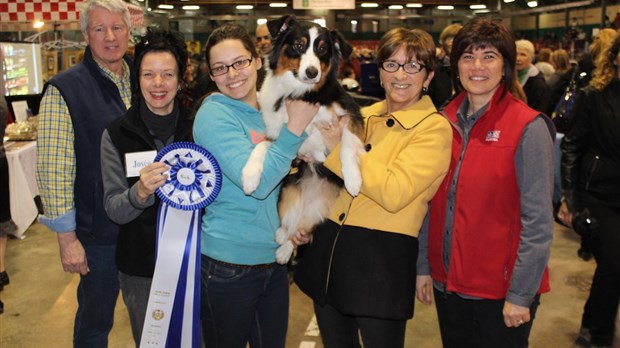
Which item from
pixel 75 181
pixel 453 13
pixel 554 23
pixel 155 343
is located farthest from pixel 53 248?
pixel 554 23

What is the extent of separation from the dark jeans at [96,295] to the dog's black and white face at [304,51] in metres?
1.05

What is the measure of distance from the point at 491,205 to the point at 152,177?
3.82ft

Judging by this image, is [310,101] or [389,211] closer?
[389,211]

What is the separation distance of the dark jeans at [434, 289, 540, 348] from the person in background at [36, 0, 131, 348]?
1.38 meters

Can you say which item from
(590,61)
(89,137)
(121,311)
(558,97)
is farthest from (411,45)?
(558,97)

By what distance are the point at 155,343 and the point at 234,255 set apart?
1.69ft

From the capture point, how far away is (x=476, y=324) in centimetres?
206

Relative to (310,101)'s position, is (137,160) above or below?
below

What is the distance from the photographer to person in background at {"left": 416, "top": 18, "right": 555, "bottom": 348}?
1830mm

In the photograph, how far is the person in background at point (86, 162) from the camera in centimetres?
220

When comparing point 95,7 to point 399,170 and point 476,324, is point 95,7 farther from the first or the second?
point 476,324

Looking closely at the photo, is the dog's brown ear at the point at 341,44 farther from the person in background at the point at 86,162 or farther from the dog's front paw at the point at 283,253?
the person in background at the point at 86,162

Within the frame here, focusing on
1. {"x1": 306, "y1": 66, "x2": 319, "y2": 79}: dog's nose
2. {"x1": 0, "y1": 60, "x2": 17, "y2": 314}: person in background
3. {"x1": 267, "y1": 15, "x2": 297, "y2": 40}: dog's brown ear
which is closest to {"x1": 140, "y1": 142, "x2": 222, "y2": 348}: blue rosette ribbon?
{"x1": 306, "y1": 66, "x2": 319, "y2": 79}: dog's nose

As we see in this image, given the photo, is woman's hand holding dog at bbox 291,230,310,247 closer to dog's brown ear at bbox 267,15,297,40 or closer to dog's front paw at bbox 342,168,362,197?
dog's front paw at bbox 342,168,362,197
